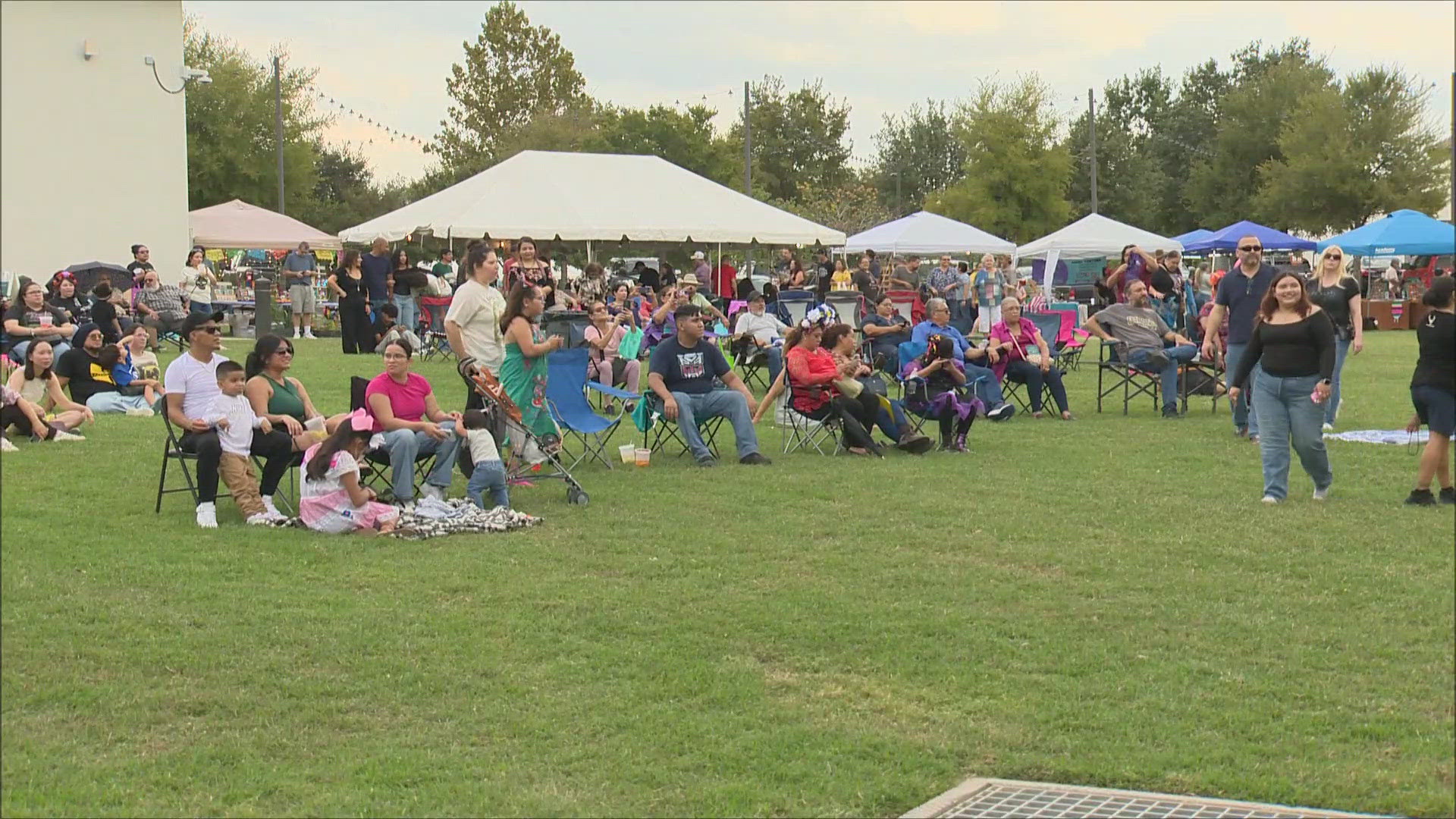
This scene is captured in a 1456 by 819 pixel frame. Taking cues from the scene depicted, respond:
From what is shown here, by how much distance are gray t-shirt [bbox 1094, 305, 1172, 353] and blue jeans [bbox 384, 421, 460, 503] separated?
7012mm

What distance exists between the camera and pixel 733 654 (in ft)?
17.8

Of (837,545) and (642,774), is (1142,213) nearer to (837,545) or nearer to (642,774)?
(837,545)

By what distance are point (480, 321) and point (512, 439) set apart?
2.45 feet

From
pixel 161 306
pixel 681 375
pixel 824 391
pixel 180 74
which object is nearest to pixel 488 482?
pixel 681 375

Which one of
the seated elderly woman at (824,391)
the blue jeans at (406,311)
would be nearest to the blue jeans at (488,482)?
the seated elderly woman at (824,391)

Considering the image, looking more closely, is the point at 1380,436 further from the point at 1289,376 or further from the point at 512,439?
the point at 512,439

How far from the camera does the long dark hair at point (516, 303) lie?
9109mm

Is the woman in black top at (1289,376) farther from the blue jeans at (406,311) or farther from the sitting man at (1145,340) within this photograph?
the blue jeans at (406,311)

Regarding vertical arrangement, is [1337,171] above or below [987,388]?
above

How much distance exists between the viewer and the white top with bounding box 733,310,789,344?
1491cm

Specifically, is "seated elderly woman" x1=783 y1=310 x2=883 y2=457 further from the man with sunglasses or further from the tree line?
the tree line

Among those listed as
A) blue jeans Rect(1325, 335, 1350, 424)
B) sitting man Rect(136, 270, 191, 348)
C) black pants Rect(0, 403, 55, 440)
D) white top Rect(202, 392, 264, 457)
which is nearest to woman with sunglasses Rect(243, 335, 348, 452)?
white top Rect(202, 392, 264, 457)

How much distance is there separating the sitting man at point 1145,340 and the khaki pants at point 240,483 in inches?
311

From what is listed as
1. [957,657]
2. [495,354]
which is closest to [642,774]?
[957,657]
